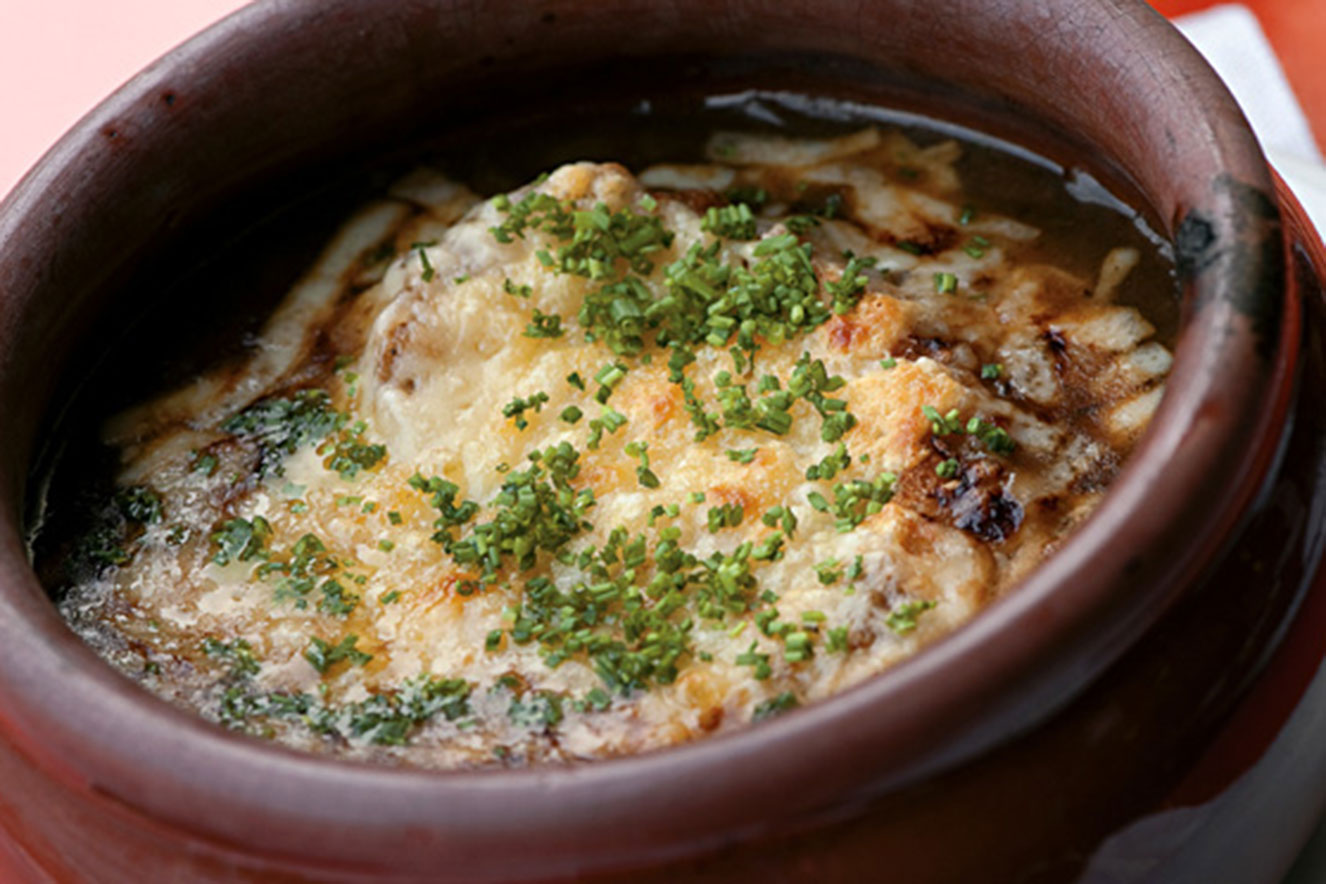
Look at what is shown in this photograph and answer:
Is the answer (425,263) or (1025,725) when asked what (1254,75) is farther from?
(1025,725)

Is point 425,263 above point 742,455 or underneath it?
above

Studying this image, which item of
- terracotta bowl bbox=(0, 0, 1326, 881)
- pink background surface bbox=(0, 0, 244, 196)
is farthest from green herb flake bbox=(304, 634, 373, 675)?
pink background surface bbox=(0, 0, 244, 196)

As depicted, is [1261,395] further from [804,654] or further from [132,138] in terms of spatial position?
[132,138]

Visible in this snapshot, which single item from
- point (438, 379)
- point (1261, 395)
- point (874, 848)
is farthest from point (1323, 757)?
point (438, 379)

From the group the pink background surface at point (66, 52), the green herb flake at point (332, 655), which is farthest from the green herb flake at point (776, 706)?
the pink background surface at point (66, 52)

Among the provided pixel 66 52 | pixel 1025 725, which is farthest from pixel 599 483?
pixel 66 52

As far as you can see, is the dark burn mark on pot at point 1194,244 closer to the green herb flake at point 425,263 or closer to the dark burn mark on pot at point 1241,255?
the dark burn mark on pot at point 1241,255
